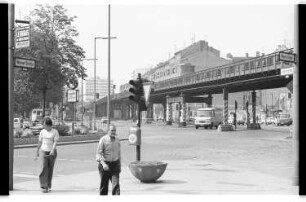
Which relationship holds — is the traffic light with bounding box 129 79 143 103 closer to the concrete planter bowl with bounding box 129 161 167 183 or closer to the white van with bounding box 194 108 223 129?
the concrete planter bowl with bounding box 129 161 167 183

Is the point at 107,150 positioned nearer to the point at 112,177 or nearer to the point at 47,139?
the point at 112,177

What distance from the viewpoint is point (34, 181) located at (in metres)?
12.9

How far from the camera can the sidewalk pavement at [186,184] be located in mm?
10992

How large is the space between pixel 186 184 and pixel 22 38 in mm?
5654

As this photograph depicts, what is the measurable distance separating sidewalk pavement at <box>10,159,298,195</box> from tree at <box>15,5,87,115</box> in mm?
19491

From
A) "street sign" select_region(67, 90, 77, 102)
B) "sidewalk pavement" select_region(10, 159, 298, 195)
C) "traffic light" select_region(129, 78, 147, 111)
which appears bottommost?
"sidewalk pavement" select_region(10, 159, 298, 195)

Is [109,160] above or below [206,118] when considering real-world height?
below

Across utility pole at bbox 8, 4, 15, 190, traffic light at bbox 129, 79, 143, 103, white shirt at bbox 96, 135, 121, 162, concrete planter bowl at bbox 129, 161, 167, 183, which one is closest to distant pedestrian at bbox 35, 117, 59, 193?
utility pole at bbox 8, 4, 15, 190

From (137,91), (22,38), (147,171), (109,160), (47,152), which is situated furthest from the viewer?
(137,91)

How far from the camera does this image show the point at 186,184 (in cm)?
1224

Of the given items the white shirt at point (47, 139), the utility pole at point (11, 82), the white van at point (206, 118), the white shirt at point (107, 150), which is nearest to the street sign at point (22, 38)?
the utility pole at point (11, 82)

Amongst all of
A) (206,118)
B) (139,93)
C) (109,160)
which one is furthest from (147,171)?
(206,118)

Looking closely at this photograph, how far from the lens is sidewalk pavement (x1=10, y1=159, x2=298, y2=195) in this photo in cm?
1099
